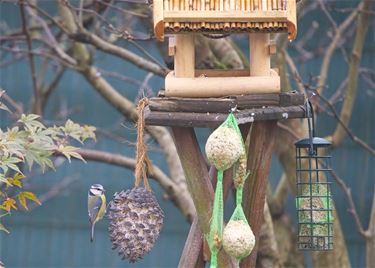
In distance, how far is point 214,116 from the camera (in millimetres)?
2051

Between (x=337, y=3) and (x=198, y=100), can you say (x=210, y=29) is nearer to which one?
(x=198, y=100)

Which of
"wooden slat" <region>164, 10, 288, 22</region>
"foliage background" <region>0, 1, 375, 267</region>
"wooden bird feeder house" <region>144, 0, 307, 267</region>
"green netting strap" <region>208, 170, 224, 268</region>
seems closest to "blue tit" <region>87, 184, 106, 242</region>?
"wooden bird feeder house" <region>144, 0, 307, 267</region>

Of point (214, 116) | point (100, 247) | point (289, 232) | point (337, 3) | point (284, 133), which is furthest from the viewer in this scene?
point (100, 247)

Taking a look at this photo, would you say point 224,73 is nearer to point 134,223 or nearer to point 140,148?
point 140,148

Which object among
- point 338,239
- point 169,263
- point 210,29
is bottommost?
point 169,263

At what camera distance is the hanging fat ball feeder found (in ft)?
6.81

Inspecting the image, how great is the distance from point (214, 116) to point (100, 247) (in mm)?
3576

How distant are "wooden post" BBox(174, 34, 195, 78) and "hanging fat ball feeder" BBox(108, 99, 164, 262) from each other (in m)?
0.35

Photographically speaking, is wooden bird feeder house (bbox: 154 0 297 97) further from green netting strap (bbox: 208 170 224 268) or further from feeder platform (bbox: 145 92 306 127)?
green netting strap (bbox: 208 170 224 268)

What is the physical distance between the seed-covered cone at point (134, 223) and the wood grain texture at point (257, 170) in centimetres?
31

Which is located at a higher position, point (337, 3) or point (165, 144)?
point (337, 3)

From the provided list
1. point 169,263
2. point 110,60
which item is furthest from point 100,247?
point 110,60

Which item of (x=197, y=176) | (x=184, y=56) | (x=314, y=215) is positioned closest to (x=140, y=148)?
(x=197, y=176)

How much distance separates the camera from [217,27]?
2.05m
